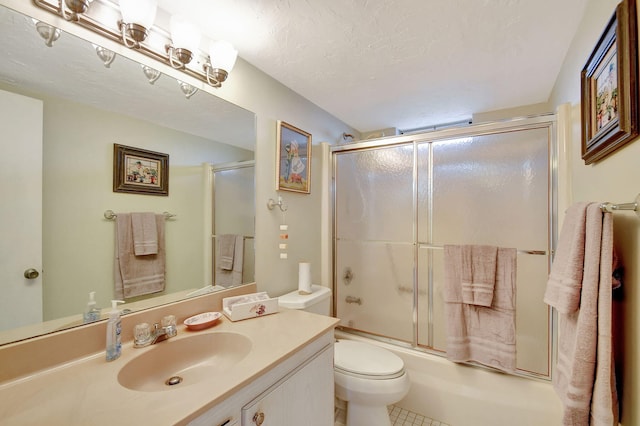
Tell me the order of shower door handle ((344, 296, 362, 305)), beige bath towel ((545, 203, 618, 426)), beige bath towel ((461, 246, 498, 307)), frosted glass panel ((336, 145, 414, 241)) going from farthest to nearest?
shower door handle ((344, 296, 362, 305)) → frosted glass panel ((336, 145, 414, 241)) → beige bath towel ((461, 246, 498, 307)) → beige bath towel ((545, 203, 618, 426))

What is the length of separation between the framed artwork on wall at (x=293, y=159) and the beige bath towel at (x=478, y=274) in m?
1.20

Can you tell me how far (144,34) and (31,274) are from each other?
36.2 inches

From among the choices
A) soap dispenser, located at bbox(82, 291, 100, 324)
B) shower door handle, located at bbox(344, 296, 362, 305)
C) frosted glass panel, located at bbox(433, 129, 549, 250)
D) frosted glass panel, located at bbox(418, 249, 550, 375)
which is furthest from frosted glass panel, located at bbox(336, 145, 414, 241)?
soap dispenser, located at bbox(82, 291, 100, 324)

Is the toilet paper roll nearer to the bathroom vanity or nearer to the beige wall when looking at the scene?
the bathroom vanity

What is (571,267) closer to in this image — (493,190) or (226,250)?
(493,190)

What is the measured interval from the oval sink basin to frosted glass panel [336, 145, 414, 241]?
1.37 meters

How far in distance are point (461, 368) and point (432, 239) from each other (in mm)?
844

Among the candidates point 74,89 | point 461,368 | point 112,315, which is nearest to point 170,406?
point 112,315

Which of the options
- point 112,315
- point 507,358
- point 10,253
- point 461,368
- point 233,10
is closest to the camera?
point 10,253

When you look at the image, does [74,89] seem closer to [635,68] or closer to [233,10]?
[233,10]

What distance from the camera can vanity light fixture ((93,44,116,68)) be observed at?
993 millimetres

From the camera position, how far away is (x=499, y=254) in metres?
1.66

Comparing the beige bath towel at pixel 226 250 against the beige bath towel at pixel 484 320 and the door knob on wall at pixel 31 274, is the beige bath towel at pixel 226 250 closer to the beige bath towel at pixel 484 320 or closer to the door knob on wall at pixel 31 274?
the door knob on wall at pixel 31 274

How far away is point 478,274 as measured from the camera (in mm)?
1673
